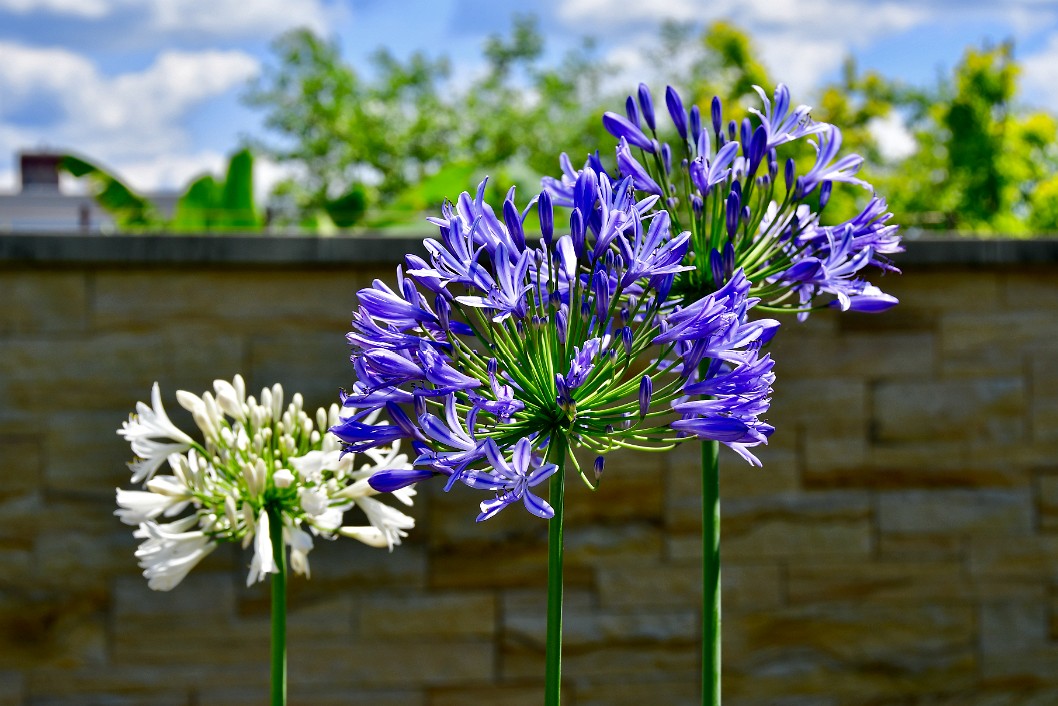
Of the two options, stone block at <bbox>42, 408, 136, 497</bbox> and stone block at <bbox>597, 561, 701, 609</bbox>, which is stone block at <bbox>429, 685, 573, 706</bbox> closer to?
stone block at <bbox>597, 561, 701, 609</bbox>

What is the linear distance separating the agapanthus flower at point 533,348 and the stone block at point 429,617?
8.03 feet

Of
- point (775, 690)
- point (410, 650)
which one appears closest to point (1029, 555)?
point (775, 690)

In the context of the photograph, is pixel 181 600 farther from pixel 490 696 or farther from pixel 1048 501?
pixel 1048 501

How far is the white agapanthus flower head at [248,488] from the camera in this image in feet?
5.25

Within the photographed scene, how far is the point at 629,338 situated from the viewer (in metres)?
1.25

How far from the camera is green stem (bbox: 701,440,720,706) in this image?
1.48m

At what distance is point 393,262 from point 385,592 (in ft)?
3.60

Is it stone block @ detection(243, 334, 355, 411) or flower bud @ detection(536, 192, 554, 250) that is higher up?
flower bud @ detection(536, 192, 554, 250)

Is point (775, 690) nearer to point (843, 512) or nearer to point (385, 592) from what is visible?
point (843, 512)

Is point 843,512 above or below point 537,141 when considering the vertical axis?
below

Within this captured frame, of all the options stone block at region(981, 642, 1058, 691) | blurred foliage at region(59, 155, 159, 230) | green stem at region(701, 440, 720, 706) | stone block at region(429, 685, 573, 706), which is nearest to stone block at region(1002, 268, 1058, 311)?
stone block at region(981, 642, 1058, 691)

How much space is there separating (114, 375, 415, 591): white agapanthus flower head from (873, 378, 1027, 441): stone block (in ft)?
8.32

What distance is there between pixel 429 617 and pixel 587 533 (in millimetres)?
599

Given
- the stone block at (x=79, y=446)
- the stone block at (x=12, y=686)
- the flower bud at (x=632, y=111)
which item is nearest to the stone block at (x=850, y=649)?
the stone block at (x=79, y=446)
